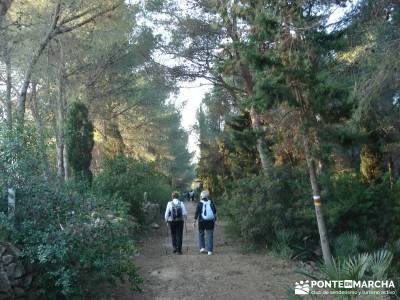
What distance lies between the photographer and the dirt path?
765 cm

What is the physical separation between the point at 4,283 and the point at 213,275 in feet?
13.9

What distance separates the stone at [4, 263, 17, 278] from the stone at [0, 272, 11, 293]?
69mm

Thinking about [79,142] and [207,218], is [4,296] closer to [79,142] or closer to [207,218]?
[207,218]

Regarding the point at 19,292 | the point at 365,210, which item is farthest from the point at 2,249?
the point at 365,210

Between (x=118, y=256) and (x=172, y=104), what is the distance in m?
27.3

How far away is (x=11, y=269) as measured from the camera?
20.0ft

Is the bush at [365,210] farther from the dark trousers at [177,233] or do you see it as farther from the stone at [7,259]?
the stone at [7,259]

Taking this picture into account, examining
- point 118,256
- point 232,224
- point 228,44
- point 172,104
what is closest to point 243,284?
point 118,256

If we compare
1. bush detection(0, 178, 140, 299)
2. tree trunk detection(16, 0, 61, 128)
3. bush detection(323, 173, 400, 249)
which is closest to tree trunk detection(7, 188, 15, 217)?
bush detection(0, 178, 140, 299)

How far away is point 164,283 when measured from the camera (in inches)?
332

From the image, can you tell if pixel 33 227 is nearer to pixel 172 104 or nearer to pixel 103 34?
pixel 103 34

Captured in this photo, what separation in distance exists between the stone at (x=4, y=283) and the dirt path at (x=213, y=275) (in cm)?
207

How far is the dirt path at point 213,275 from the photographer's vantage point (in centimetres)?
765

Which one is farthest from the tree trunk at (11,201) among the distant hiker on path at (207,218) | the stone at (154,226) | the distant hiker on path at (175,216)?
the stone at (154,226)
